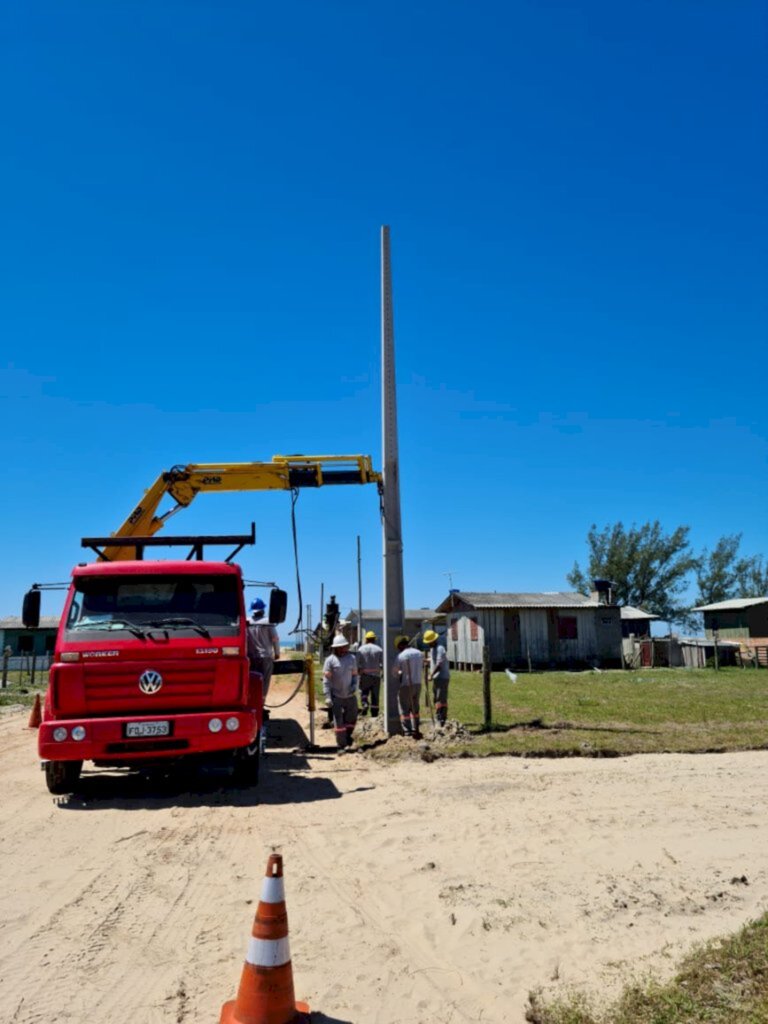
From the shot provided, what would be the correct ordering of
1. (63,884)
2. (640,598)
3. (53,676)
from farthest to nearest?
1. (640,598)
2. (53,676)
3. (63,884)

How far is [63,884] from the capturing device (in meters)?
5.68

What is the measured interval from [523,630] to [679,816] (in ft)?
104

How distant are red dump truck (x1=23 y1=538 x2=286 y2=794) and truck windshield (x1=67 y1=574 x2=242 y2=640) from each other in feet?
0.04

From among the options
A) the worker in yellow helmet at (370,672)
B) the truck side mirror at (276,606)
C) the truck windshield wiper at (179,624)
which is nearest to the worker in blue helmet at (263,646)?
the truck side mirror at (276,606)

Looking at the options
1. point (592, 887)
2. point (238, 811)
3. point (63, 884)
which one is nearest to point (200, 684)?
point (238, 811)

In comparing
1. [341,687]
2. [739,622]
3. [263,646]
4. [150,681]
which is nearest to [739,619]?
[739,622]

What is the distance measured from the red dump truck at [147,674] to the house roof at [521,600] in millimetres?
29842

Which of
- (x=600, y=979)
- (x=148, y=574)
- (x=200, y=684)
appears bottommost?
(x=600, y=979)

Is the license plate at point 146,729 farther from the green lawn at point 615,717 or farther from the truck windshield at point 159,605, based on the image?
the green lawn at point 615,717

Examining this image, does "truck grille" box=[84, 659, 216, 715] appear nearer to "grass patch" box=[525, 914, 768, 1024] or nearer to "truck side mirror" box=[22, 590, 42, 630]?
"truck side mirror" box=[22, 590, 42, 630]

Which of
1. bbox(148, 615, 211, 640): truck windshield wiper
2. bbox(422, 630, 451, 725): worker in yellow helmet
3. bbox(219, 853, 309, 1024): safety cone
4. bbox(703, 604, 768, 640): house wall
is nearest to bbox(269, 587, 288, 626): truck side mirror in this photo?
bbox(148, 615, 211, 640): truck windshield wiper

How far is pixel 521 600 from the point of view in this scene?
39844 mm

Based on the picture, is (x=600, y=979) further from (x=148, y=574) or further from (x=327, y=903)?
(x=148, y=574)

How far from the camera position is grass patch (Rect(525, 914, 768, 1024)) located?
142 inches
